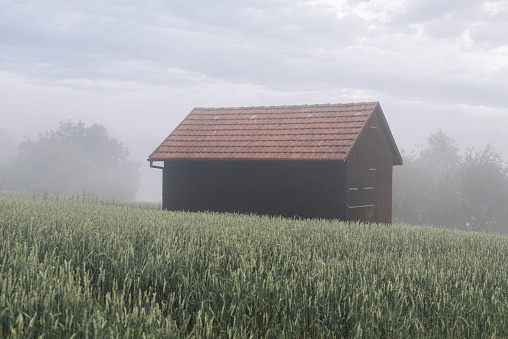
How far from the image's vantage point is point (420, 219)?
48750 millimetres

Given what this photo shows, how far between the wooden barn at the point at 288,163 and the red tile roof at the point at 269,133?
4cm

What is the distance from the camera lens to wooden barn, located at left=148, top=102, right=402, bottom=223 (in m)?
19.3

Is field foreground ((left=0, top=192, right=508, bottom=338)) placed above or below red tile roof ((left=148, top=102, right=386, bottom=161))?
Answer: below

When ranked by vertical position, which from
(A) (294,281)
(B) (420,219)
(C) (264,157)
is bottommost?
(B) (420,219)

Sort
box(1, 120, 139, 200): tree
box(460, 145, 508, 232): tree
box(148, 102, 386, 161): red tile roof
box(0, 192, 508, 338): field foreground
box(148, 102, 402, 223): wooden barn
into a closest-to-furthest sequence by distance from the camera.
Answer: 1. box(0, 192, 508, 338): field foreground
2. box(148, 102, 402, 223): wooden barn
3. box(148, 102, 386, 161): red tile roof
4. box(460, 145, 508, 232): tree
5. box(1, 120, 139, 200): tree

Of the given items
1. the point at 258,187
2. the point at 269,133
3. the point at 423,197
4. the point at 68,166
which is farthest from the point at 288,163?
the point at 68,166

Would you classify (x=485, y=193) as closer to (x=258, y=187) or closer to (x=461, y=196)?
(x=461, y=196)

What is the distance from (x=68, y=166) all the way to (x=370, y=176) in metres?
58.8

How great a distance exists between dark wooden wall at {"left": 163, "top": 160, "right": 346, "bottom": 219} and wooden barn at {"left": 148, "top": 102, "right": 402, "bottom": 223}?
4 centimetres

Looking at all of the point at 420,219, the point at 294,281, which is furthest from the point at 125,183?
the point at 294,281

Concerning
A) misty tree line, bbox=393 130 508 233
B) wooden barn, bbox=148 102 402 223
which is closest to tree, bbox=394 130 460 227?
misty tree line, bbox=393 130 508 233

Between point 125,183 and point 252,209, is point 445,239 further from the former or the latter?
point 125,183

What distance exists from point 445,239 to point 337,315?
9157 millimetres

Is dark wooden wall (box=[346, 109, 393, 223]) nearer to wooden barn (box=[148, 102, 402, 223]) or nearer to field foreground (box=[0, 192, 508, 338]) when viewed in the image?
wooden barn (box=[148, 102, 402, 223])
